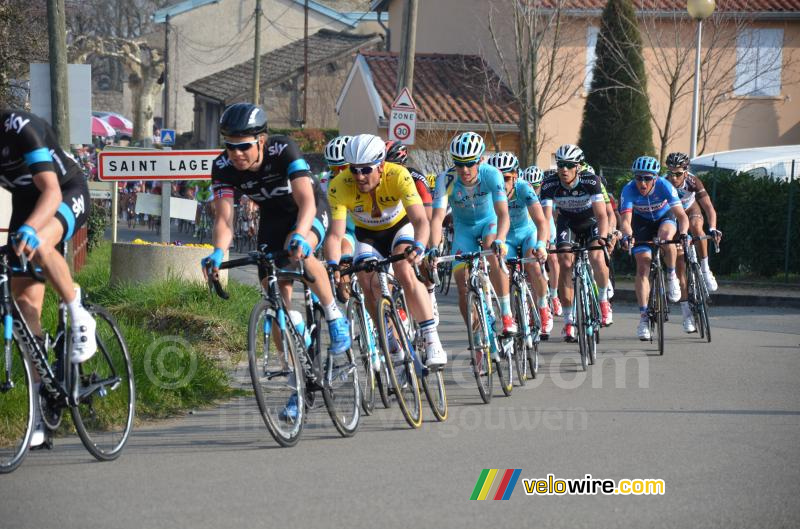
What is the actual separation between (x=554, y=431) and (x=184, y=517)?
10.3 feet

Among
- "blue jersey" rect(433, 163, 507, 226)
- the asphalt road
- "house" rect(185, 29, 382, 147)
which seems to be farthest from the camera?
"house" rect(185, 29, 382, 147)

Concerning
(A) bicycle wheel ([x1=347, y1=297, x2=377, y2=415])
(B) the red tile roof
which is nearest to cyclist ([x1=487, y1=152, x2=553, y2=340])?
(A) bicycle wheel ([x1=347, y1=297, x2=377, y2=415])

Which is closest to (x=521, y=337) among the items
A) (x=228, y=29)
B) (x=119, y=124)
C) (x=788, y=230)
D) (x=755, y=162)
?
(x=788, y=230)

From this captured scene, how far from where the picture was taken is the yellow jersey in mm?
8680

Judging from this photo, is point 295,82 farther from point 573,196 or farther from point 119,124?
point 573,196

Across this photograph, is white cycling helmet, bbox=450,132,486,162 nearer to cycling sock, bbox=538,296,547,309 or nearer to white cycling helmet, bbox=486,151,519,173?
white cycling helmet, bbox=486,151,519,173

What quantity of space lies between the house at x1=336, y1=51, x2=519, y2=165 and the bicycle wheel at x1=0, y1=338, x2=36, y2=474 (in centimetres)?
2629

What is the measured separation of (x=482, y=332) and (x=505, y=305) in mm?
929

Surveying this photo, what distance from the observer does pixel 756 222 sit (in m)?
21.4

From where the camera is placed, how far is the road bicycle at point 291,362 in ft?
23.6

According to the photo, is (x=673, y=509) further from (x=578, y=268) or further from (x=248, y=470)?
(x=578, y=268)

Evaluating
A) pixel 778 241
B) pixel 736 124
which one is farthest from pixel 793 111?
pixel 778 241

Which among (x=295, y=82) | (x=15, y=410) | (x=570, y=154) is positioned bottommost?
(x=15, y=410)

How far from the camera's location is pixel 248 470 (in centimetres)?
676
